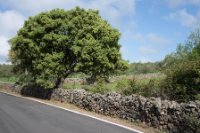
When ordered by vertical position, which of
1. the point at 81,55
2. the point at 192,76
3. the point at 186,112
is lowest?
the point at 186,112

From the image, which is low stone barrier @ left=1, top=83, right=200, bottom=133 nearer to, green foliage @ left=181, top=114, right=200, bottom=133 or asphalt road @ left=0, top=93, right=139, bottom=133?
green foliage @ left=181, top=114, right=200, bottom=133

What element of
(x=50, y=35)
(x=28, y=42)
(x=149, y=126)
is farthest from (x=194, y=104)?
(x=28, y=42)

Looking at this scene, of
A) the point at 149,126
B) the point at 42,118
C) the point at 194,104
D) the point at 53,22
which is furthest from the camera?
the point at 53,22

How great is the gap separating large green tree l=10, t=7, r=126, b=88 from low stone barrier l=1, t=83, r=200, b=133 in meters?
7.43

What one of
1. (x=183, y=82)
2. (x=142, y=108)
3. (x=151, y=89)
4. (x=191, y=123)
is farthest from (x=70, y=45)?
(x=191, y=123)

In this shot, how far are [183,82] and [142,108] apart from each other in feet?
14.3

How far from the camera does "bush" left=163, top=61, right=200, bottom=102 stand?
2075 centimetres

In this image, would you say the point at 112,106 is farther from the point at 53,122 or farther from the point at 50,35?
the point at 50,35

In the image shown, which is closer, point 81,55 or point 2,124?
point 2,124

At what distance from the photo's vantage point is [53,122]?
57.2 ft

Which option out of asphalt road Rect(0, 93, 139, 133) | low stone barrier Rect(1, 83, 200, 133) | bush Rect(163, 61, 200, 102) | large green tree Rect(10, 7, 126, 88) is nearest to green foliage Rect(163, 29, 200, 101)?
bush Rect(163, 61, 200, 102)

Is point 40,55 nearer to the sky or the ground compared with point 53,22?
nearer to the ground

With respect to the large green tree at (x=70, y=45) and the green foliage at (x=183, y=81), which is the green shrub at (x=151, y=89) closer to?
the green foliage at (x=183, y=81)

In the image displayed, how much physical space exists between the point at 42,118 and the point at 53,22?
723 inches
